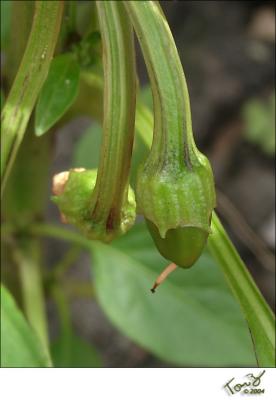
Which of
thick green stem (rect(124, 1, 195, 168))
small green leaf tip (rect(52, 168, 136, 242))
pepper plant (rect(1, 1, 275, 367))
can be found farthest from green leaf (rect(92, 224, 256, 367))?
thick green stem (rect(124, 1, 195, 168))

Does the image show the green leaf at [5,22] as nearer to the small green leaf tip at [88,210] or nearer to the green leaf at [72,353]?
the small green leaf tip at [88,210]

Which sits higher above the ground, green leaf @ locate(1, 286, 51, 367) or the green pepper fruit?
the green pepper fruit

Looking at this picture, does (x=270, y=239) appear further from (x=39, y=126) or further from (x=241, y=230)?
(x=39, y=126)

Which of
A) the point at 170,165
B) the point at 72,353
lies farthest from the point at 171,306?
the point at 170,165

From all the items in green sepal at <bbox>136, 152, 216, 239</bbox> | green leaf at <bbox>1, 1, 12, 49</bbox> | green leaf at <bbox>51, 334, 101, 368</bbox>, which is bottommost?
green leaf at <bbox>51, 334, 101, 368</bbox>

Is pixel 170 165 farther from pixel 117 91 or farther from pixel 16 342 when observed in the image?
pixel 16 342

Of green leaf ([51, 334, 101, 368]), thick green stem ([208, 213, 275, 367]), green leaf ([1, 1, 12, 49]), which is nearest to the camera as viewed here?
thick green stem ([208, 213, 275, 367])

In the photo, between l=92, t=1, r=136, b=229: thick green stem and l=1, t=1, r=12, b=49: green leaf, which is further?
l=1, t=1, r=12, b=49: green leaf

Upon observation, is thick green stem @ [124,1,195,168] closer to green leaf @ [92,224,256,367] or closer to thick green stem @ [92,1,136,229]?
thick green stem @ [92,1,136,229]
